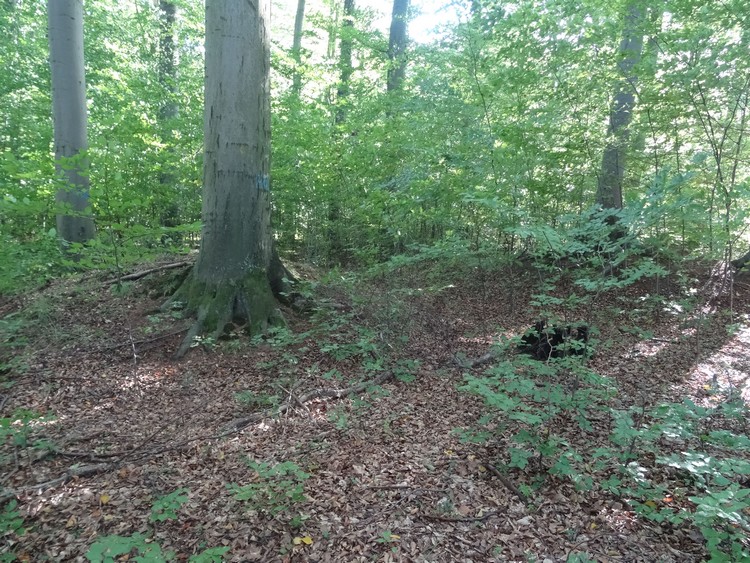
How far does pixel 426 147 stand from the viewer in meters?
7.55

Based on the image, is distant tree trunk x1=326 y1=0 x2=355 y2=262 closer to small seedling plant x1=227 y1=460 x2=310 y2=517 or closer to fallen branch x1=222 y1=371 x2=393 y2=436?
fallen branch x1=222 y1=371 x2=393 y2=436

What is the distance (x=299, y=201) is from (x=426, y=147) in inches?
121

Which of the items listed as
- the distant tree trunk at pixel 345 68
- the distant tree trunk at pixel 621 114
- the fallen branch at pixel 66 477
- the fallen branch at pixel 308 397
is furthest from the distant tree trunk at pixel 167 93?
the distant tree trunk at pixel 621 114

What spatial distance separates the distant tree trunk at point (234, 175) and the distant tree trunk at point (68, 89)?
3.33m

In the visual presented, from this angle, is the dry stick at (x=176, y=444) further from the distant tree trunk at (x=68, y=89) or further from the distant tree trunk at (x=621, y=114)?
the distant tree trunk at (x=68, y=89)

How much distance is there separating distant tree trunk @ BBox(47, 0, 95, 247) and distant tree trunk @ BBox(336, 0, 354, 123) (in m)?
5.47

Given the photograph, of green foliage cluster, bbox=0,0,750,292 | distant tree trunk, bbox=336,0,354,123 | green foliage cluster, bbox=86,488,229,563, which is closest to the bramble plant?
green foliage cluster, bbox=86,488,229,563

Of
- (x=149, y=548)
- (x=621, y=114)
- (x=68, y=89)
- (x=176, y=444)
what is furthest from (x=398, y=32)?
(x=149, y=548)

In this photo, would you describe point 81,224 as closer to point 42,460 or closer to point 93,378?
point 93,378

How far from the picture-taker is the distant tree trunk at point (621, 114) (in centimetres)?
575

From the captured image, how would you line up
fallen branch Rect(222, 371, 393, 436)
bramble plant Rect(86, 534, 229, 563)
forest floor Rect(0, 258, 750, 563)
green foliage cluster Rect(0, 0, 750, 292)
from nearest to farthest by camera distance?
bramble plant Rect(86, 534, 229, 563), forest floor Rect(0, 258, 750, 563), fallen branch Rect(222, 371, 393, 436), green foliage cluster Rect(0, 0, 750, 292)

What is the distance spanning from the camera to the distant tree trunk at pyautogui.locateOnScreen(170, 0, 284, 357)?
17.1ft

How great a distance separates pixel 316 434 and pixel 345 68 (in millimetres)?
11793

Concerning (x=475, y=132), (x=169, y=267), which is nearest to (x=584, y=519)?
(x=475, y=132)
